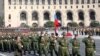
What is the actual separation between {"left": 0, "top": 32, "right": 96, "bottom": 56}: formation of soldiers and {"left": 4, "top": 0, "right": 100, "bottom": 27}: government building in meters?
87.9

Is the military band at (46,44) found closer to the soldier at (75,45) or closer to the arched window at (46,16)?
the soldier at (75,45)

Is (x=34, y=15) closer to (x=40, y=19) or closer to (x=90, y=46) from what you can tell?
(x=40, y=19)

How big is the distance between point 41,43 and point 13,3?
99.2 meters

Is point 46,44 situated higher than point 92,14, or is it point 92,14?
point 92,14

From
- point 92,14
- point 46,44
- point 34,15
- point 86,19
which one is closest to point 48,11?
point 34,15

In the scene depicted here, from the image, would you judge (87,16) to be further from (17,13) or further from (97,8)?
(17,13)

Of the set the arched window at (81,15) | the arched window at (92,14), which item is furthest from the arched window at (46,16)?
the arched window at (92,14)

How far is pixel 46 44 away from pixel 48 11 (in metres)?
99.8

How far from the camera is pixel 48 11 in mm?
128750

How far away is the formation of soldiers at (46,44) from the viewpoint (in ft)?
79.4

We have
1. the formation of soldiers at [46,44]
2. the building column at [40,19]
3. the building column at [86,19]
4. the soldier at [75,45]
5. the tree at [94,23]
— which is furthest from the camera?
the building column at [40,19]

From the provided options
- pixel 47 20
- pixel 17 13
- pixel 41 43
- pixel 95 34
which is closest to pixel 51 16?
pixel 47 20

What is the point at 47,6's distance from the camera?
129000mm

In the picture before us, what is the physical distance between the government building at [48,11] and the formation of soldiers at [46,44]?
288 ft
